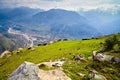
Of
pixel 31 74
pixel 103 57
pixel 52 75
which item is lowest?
pixel 103 57

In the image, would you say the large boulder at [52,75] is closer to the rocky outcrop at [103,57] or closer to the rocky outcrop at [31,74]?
the rocky outcrop at [31,74]

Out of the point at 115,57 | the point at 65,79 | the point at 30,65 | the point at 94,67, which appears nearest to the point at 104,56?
the point at 115,57

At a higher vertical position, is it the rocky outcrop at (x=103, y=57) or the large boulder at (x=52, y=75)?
the large boulder at (x=52, y=75)

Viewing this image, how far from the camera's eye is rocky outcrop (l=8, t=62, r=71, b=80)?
93.2 feet

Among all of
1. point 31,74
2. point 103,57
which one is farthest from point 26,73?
point 103,57

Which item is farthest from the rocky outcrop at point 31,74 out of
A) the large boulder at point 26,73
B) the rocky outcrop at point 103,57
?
the rocky outcrop at point 103,57

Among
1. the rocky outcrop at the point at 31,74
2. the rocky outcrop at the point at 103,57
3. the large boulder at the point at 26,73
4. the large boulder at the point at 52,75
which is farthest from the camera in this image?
the rocky outcrop at the point at 103,57

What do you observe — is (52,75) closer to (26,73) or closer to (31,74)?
(31,74)

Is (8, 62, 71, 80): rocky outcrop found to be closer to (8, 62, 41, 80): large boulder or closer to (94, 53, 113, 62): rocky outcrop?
(8, 62, 41, 80): large boulder

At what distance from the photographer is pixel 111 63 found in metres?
41.4

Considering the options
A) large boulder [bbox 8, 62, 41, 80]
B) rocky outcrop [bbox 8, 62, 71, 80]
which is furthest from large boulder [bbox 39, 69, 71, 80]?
large boulder [bbox 8, 62, 41, 80]

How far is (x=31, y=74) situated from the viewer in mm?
28656

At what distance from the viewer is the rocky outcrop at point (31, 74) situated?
2841 centimetres

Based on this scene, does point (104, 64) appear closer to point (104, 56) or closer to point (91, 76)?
point (104, 56)
